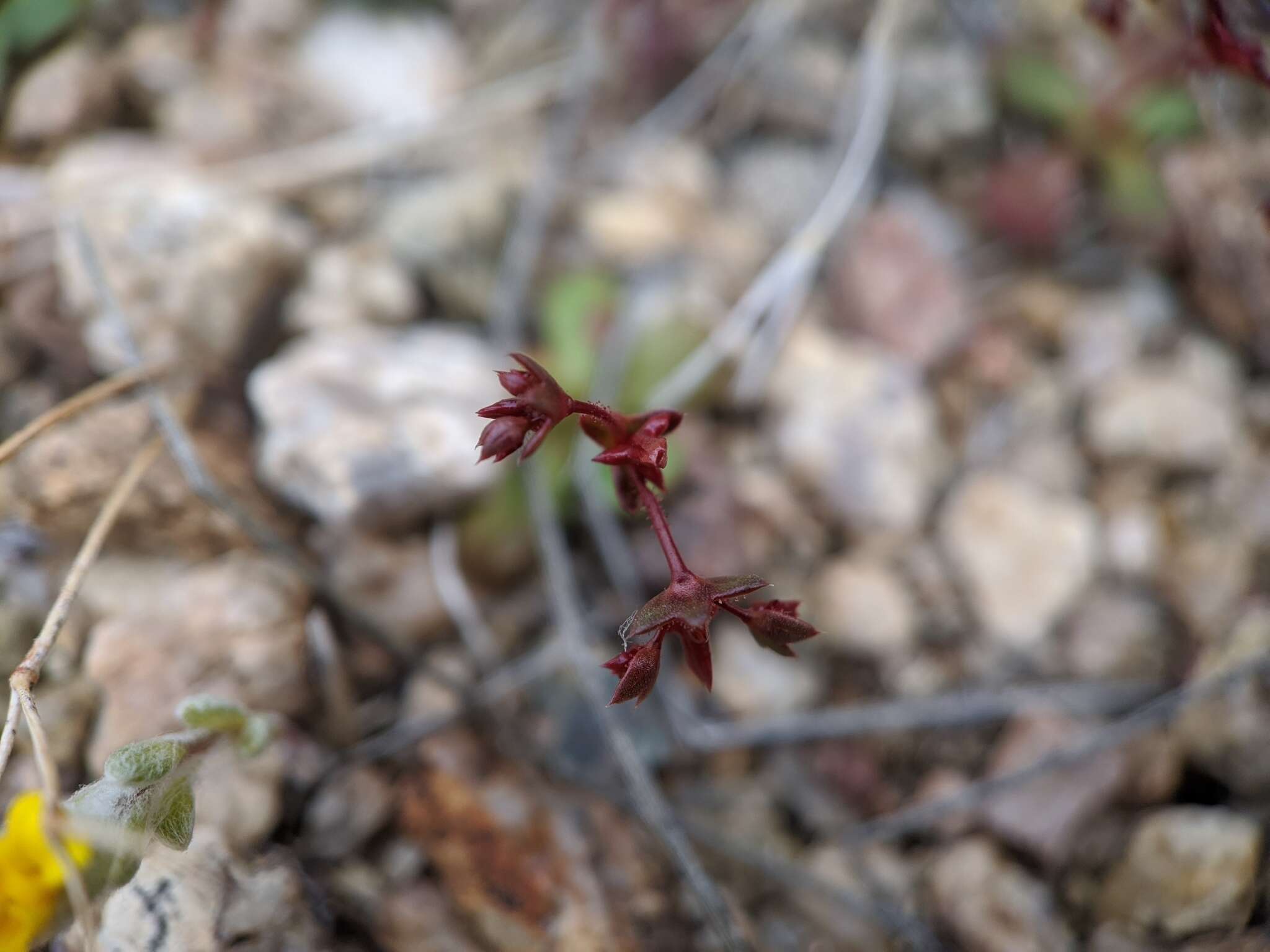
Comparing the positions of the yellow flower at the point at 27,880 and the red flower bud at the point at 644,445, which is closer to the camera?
the yellow flower at the point at 27,880

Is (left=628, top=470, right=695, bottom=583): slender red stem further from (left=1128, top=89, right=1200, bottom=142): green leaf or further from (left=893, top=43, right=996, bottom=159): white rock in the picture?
(left=1128, top=89, right=1200, bottom=142): green leaf

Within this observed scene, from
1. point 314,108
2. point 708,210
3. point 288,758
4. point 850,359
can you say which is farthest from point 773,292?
point 288,758

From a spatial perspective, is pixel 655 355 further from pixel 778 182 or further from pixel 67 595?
pixel 67 595

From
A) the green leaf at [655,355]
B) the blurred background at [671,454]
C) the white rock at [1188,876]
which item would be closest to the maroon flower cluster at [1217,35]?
the blurred background at [671,454]

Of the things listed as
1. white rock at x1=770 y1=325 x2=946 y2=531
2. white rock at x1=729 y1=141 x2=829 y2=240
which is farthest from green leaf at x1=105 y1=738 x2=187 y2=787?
white rock at x1=729 y1=141 x2=829 y2=240

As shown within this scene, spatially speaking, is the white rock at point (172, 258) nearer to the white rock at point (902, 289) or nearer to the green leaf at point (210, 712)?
the green leaf at point (210, 712)
